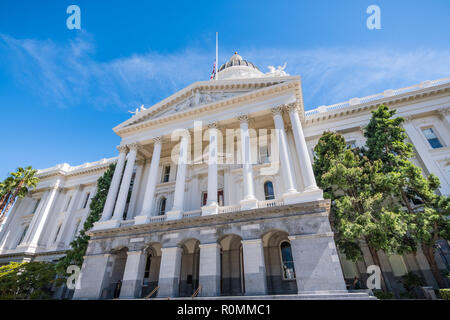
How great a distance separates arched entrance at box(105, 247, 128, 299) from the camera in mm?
19227

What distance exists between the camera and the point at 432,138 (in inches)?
897

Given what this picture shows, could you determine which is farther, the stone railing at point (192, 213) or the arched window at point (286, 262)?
the stone railing at point (192, 213)

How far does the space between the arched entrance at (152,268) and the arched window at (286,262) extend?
10.7 metres

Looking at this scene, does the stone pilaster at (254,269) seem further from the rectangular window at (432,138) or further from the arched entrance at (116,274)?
the rectangular window at (432,138)

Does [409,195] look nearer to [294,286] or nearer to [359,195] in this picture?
[359,195]

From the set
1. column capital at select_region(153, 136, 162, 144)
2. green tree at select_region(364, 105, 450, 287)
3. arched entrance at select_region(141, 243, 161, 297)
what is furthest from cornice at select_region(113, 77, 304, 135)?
arched entrance at select_region(141, 243, 161, 297)

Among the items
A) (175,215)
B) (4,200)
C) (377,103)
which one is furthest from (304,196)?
(4,200)

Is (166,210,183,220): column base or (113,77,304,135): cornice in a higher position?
(113,77,304,135): cornice

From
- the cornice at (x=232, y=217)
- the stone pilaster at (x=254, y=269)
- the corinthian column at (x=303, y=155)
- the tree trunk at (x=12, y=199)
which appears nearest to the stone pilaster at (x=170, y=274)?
the cornice at (x=232, y=217)

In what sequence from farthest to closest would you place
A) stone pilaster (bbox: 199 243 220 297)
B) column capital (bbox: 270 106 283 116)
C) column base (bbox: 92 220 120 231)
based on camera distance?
1. column capital (bbox: 270 106 283 116)
2. column base (bbox: 92 220 120 231)
3. stone pilaster (bbox: 199 243 220 297)

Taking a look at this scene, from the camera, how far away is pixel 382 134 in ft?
61.8

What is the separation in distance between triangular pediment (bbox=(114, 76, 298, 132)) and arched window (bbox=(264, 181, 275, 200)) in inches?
342

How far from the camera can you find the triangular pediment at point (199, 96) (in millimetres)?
21922

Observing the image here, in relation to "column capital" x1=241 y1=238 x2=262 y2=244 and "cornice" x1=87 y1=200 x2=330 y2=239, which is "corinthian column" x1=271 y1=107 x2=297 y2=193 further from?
"column capital" x1=241 y1=238 x2=262 y2=244
